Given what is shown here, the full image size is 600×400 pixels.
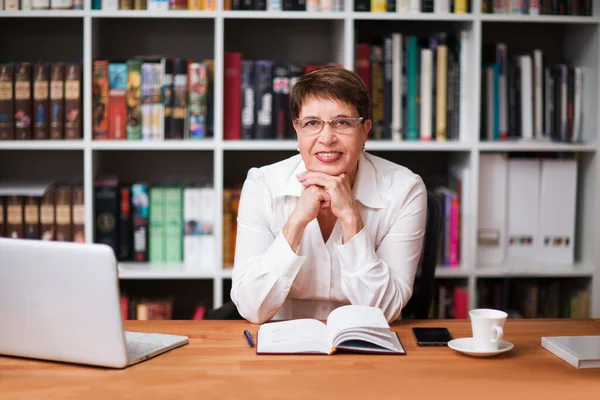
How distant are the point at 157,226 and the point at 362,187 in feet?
3.56

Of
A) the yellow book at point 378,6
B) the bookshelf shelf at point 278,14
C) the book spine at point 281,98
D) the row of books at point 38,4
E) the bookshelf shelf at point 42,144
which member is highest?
the yellow book at point 378,6

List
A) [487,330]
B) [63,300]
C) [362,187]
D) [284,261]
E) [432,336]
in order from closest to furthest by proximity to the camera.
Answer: [63,300]
[487,330]
[432,336]
[284,261]
[362,187]

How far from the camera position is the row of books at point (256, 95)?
2.83 meters

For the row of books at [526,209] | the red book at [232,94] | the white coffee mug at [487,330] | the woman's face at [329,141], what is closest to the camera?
the white coffee mug at [487,330]

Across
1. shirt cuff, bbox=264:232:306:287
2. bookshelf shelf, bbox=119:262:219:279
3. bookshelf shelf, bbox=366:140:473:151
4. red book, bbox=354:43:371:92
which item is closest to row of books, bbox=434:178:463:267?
bookshelf shelf, bbox=366:140:473:151

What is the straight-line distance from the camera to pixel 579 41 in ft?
10.0

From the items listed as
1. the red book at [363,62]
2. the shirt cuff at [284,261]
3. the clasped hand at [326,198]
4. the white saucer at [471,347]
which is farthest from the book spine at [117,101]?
the white saucer at [471,347]

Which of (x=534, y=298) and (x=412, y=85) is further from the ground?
(x=412, y=85)

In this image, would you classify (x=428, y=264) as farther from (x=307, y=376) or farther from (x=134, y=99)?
(x=134, y=99)

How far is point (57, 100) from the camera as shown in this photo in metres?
2.80

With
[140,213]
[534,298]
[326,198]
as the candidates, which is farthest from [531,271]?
[140,213]

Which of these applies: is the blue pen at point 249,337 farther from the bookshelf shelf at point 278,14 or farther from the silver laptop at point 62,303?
the bookshelf shelf at point 278,14

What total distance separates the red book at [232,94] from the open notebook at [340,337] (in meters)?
1.36

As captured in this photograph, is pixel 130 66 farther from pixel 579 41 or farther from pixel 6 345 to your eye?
pixel 579 41
